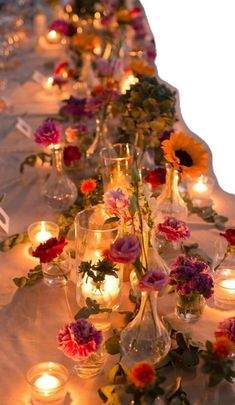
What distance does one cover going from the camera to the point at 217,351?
0.94 meters

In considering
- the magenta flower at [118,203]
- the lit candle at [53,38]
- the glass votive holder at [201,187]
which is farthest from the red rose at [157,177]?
the lit candle at [53,38]

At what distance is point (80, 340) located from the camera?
1.04 metres

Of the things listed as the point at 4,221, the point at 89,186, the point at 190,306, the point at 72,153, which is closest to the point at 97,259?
the point at 190,306

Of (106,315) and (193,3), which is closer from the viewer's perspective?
(106,315)

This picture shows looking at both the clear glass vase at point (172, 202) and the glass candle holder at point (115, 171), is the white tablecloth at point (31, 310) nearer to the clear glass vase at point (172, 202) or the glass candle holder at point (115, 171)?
the clear glass vase at point (172, 202)

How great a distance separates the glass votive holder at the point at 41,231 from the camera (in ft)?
4.74

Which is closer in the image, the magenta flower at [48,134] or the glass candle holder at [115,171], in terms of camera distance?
the glass candle holder at [115,171]

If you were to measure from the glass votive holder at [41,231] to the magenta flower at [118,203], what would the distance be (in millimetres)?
324

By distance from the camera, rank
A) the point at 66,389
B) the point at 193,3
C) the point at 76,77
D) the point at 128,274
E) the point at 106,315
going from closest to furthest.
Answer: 1. the point at 66,389
2. the point at 106,315
3. the point at 128,274
4. the point at 76,77
5. the point at 193,3

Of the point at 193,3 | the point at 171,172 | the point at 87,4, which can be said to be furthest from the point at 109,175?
the point at 193,3

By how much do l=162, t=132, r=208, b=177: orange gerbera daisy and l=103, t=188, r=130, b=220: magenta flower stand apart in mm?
147

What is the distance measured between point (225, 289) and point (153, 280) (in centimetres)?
37

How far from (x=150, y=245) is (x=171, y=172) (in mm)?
362

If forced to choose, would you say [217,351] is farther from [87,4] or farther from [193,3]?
[193,3]
